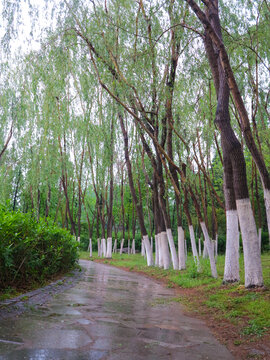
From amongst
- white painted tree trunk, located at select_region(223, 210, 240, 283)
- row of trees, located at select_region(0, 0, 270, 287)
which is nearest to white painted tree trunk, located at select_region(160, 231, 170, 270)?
row of trees, located at select_region(0, 0, 270, 287)

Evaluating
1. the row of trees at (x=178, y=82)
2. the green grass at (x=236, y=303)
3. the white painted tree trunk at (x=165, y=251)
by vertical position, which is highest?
the row of trees at (x=178, y=82)

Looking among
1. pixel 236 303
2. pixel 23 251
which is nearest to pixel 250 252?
pixel 236 303

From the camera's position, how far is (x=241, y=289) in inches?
269

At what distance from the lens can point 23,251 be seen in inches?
233

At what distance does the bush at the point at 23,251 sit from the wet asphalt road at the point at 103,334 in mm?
794

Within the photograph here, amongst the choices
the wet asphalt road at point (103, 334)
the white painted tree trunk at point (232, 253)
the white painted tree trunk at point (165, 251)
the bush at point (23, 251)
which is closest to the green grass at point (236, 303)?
the white painted tree trunk at point (232, 253)

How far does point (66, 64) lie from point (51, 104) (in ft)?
A: 7.54

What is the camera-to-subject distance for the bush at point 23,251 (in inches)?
207

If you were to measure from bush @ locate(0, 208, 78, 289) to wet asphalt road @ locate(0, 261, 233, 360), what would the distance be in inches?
31.2

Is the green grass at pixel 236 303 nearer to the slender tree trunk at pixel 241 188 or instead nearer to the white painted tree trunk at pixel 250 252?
the white painted tree trunk at pixel 250 252

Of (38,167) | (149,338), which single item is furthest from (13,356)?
(38,167)

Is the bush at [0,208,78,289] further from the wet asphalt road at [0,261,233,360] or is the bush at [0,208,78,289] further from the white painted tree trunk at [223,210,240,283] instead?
the white painted tree trunk at [223,210,240,283]

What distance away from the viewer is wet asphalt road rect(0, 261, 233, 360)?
10.3ft

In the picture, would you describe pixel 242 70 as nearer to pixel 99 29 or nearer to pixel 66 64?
pixel 99 29
